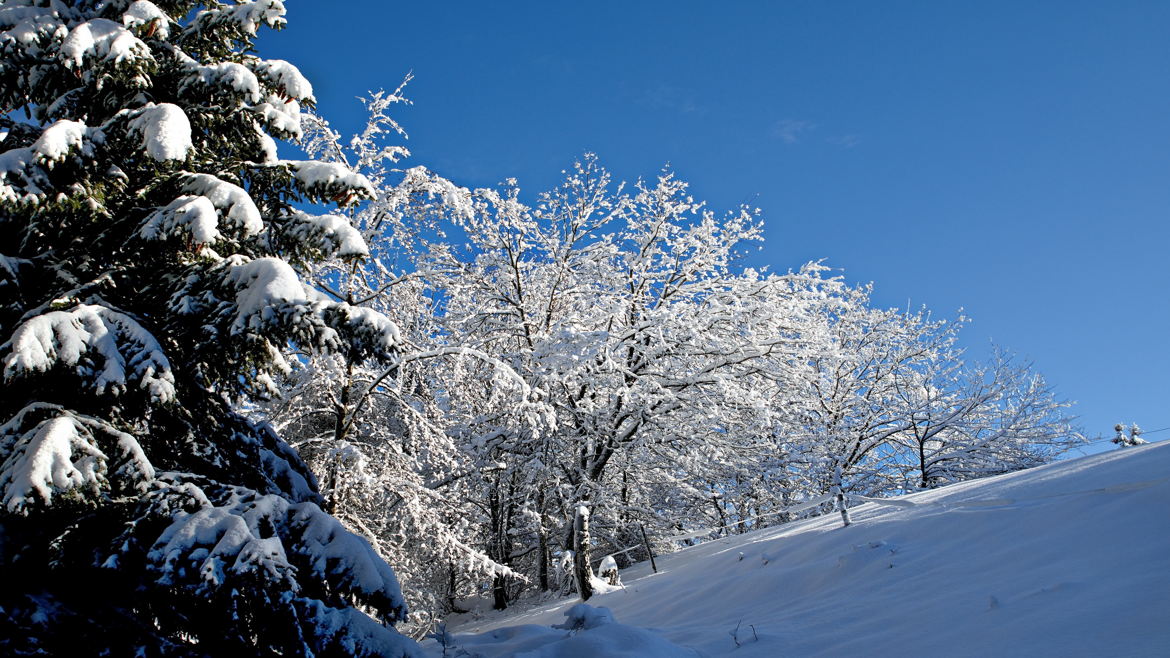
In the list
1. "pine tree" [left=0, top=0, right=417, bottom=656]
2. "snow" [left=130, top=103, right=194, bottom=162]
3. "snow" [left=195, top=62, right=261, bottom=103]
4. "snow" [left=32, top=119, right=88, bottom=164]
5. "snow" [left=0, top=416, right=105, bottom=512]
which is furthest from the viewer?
"snow" [left=195, top=62, right=261, bottom=103]

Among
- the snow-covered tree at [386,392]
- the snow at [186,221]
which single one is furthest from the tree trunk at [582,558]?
the snow at [186,221]

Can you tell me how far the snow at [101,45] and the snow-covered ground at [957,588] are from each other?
455 cm

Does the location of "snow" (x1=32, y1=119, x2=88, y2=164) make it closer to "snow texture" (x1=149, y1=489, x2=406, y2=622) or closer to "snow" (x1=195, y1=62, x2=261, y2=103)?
"snow" (x1=195, y1=62, x2=261, y2=103)

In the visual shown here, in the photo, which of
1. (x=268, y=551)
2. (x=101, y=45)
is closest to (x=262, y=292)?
(x=268, y=551)

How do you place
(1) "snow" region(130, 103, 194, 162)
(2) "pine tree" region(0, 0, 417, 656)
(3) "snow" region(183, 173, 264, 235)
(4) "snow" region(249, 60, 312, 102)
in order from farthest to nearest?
(4) "snow" region(249, 60, 312, 102) < (3) "snow" region(183, 173, 264, 235) < (1) "snow" region(130, 103, 194, 162) < (2) "pine tree" region(0, 0, 417, 656)

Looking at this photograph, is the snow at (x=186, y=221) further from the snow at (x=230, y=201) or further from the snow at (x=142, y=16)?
the snow at (x=142, y=16)

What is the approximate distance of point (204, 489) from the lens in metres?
3.76

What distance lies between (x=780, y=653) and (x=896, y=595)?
1.09m

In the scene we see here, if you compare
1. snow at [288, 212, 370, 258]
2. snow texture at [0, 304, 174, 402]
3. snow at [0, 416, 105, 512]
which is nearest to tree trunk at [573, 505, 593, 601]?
snow at [288, 212, 370, 258]

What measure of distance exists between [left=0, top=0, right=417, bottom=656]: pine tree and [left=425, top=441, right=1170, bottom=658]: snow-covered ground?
63.5 inches

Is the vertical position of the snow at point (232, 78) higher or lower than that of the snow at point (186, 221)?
higher

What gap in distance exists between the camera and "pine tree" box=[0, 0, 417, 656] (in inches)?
121

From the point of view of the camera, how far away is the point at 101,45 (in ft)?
13.6

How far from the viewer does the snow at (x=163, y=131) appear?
393 centimetres
